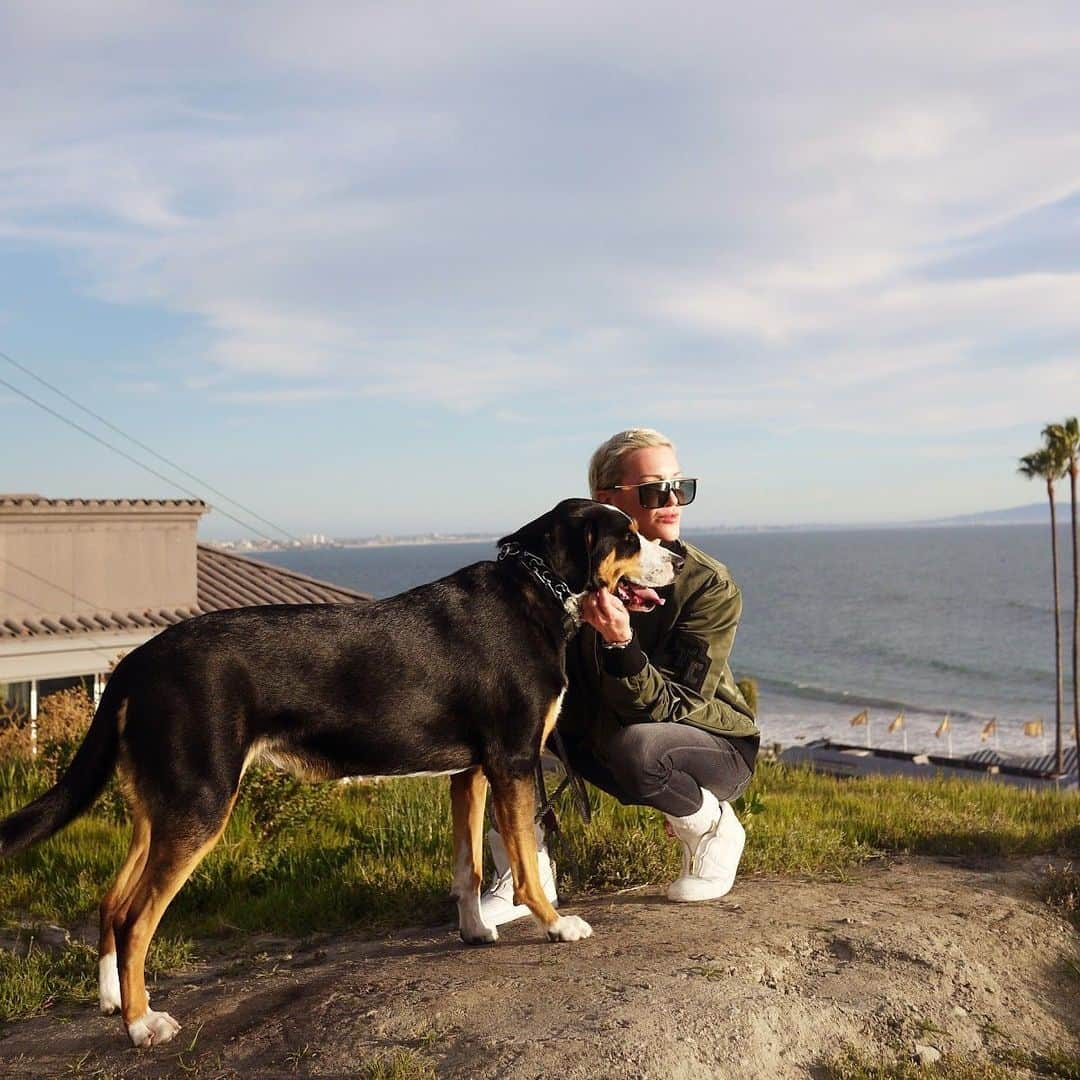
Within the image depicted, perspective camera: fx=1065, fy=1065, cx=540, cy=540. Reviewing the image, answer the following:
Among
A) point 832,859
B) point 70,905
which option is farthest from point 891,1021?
point 70,905

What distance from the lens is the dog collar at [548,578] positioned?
467 cm

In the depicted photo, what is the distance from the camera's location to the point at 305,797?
7.74m

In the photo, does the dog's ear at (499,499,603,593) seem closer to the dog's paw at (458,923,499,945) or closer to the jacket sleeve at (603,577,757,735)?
the jacket sleeve at (603,577,757,735)

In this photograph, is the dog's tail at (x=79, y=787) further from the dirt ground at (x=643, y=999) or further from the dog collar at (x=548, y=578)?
the dog collar at (x=548, y=578)

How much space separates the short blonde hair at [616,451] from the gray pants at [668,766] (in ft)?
4.25

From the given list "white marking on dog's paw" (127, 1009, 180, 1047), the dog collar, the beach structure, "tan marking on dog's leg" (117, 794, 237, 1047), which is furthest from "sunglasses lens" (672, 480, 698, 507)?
the beach structure

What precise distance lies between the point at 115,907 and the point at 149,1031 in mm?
497

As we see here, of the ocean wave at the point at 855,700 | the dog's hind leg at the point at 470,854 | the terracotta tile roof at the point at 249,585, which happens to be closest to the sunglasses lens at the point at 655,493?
the dog's hind leg at the point at 470,854

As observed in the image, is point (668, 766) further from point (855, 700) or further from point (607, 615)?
point (855, 700)

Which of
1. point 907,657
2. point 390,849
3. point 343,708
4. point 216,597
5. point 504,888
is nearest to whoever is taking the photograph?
point 343,708

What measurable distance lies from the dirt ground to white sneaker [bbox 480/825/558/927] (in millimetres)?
167


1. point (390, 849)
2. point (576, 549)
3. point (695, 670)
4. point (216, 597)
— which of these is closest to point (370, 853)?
point (390, 849)

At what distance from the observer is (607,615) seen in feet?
15.5

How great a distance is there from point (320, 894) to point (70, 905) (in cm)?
160
